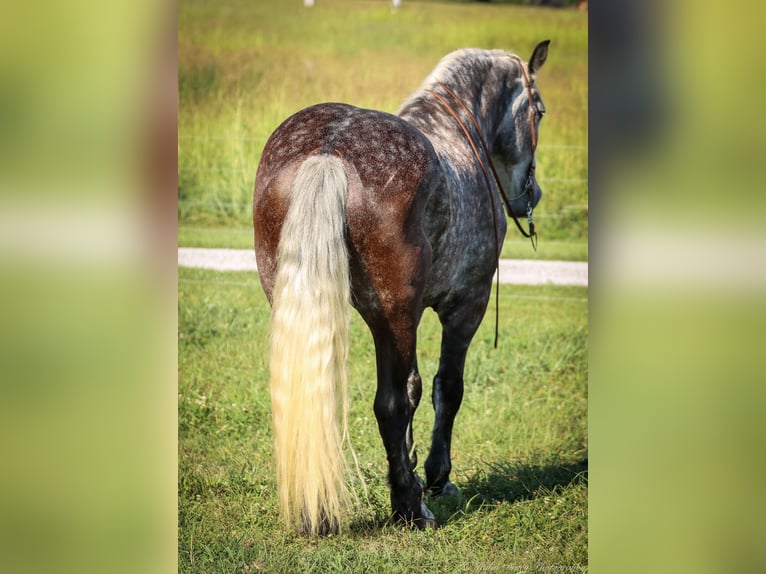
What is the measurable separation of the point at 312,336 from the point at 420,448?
1564 millimetres

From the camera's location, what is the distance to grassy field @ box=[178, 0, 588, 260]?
4.75 meters

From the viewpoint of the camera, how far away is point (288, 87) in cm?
516

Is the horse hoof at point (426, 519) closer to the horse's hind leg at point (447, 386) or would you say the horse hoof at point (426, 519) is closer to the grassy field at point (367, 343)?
the grassy field at point (367, 343)

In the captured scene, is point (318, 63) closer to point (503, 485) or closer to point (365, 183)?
point (365, 183)

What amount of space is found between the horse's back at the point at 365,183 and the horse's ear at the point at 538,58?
1145 mm

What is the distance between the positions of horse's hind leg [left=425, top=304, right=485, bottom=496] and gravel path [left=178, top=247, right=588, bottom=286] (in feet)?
6.99

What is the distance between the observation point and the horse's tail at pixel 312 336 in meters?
2.71
